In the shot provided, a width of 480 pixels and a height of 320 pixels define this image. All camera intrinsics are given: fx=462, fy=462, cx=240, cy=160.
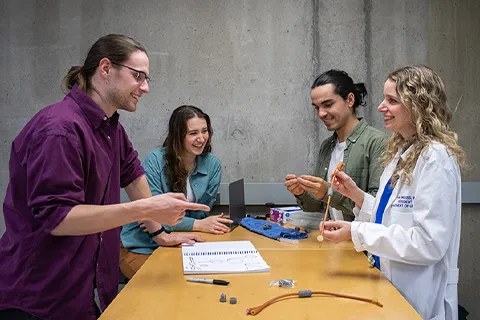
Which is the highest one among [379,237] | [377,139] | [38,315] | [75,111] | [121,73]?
[121,73]

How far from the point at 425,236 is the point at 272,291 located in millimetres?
604

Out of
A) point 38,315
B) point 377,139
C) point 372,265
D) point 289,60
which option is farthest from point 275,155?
point 38,315

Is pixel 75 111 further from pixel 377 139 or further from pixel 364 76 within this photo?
pixel 364 76

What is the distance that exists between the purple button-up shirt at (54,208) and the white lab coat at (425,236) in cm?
108

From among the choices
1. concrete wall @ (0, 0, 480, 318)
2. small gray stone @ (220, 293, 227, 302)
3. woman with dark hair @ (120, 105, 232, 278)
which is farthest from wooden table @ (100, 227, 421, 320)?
concrete wall @ (0, 0, 480, 318)

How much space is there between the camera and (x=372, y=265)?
2.02 metres

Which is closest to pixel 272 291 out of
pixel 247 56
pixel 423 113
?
pixel 423 113

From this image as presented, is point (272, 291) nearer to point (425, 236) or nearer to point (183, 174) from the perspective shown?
point (425, 236)

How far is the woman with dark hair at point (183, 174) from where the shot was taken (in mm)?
2852

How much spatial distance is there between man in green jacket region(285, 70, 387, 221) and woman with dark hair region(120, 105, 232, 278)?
2.03ft

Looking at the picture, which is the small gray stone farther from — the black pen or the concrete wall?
the concrete wall

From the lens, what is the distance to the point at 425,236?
172cm

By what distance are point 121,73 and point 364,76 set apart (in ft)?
7.74

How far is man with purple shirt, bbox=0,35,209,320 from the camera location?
162 centimetres
